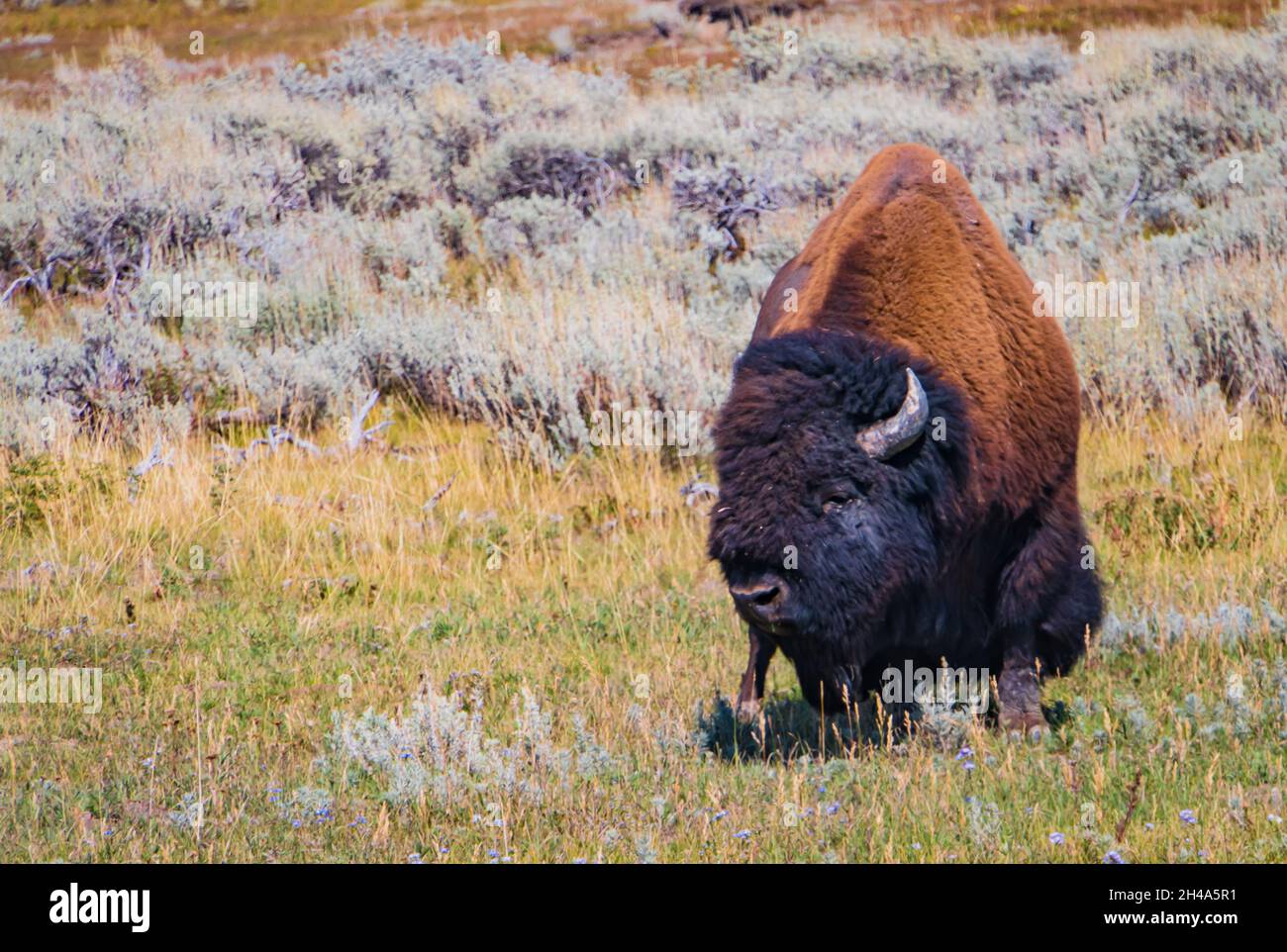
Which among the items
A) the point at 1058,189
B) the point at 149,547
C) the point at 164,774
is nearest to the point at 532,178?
the point at 1058,189

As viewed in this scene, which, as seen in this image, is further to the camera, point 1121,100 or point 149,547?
point 1121,100

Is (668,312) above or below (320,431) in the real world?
above

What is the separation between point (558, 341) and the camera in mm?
9203

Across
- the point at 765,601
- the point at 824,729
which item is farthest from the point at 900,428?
the point at 824,729

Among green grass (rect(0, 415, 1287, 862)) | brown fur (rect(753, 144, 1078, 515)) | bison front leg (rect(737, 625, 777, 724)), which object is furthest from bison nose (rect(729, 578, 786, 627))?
bison front leg (rect(737, 625, 777, 724))

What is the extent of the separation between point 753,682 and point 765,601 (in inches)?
52.6

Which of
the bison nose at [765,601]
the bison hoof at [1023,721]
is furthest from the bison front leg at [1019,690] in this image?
the bison nose at [765,601]

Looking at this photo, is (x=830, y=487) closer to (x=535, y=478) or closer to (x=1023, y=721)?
A: (x=1023, y=721)

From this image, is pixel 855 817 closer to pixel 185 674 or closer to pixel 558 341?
pixel 185 674

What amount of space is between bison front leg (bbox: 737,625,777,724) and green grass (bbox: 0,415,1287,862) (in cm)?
9

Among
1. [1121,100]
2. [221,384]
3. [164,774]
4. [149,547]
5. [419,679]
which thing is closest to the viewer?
[164,774]

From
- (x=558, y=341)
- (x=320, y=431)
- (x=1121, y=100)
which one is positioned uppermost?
(x=1121, y=100)

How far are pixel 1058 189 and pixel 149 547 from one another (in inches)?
390

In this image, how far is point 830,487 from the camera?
4398mm
